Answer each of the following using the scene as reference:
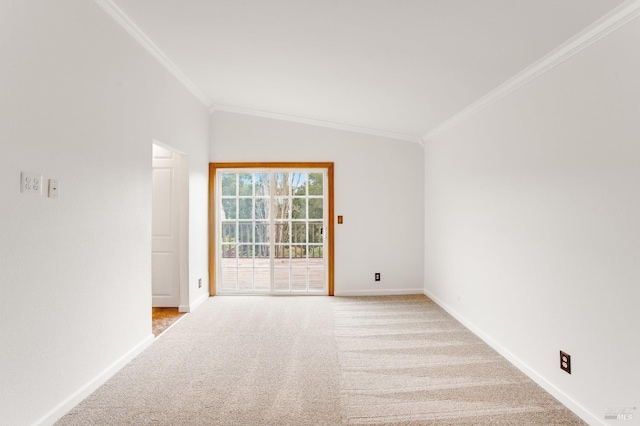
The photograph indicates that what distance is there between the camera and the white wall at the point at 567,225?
1.88m

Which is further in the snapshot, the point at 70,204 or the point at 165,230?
the point at 165,230

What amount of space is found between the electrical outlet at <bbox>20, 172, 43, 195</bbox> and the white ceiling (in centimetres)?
140

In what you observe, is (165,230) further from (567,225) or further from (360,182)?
(567,225)

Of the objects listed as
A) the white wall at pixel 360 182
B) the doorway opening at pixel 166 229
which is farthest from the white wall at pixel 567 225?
the doorway opening at pixel 166 229

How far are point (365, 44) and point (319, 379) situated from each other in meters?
2.44

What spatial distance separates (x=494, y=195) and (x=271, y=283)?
3262 mm

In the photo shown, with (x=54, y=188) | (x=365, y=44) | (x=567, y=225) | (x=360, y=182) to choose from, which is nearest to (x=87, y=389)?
(x=54, y=188)

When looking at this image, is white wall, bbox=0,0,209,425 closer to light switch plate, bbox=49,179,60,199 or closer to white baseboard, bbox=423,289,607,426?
light switch plate, bbox=49,179,60,199

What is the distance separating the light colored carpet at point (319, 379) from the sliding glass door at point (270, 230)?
123 cm

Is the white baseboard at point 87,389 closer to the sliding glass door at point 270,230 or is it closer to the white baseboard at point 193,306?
the white baseboard at point 193,306

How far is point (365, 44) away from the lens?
8.69 ft

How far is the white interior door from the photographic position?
4.57 m

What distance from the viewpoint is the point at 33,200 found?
197 cm

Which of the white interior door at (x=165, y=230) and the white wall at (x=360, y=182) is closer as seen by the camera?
the white interior door at (x=165, y=230)
